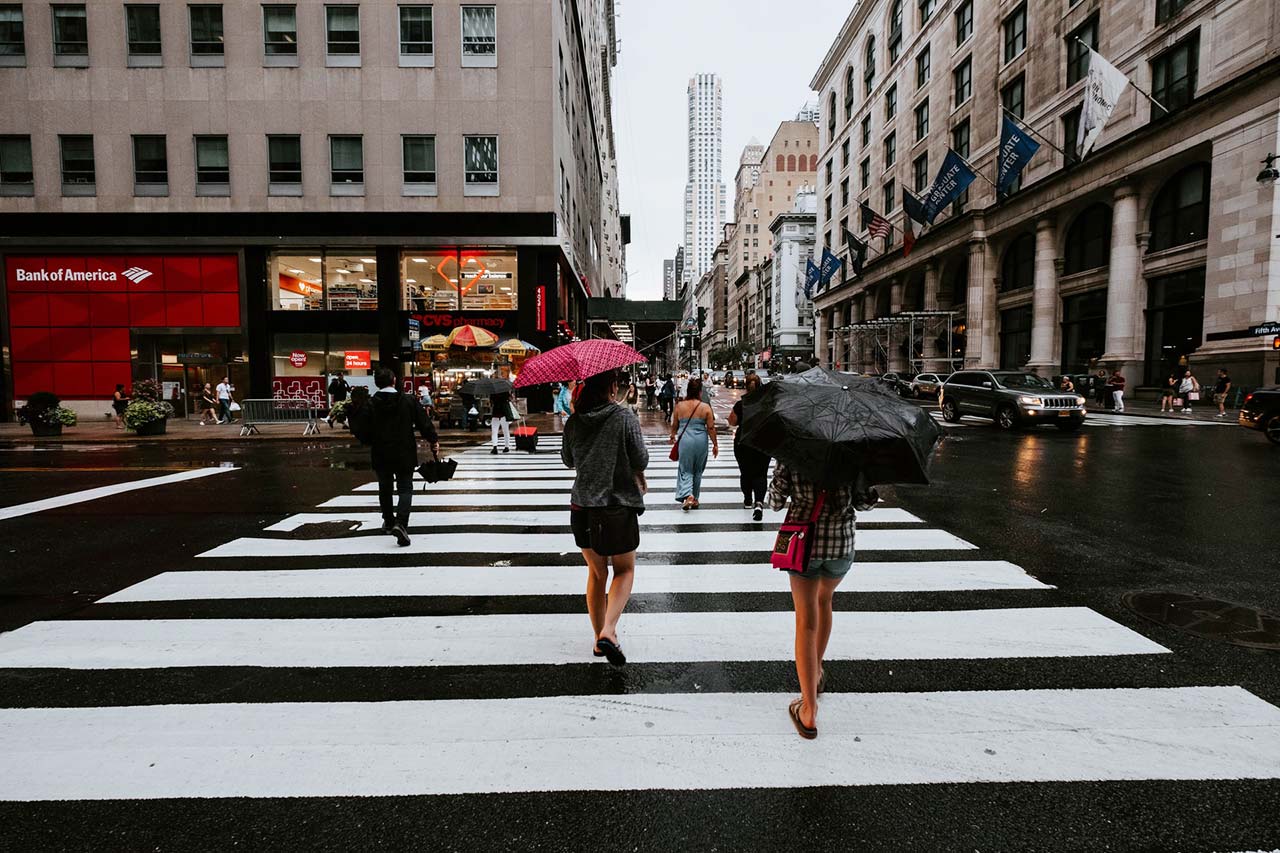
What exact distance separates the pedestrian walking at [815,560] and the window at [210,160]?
99.0 feet

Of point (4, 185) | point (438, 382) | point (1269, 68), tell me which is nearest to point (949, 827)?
point (438, 382)

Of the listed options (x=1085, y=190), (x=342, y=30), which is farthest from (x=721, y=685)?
(x=1085, y=190)

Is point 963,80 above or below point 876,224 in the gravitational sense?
above

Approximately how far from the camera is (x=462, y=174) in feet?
83.6

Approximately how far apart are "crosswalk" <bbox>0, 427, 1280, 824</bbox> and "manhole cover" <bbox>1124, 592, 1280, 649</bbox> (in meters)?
0.45

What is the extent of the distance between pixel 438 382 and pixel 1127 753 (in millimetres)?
26003

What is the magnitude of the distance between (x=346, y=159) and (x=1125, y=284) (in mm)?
33602

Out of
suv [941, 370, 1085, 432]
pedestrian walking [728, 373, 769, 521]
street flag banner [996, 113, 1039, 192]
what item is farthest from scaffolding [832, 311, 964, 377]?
A: pedestrian walking [728, 373, 769, 521]

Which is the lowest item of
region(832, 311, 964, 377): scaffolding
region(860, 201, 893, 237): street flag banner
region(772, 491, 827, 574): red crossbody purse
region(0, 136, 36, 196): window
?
region(772, 491, 827, 574): red crossbody purse

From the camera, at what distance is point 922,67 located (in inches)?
1774

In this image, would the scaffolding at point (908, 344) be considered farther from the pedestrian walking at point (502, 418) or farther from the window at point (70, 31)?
the window at point (70, 31)

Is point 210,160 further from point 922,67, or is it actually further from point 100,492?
point 922,67

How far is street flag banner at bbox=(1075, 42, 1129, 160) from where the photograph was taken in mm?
21656

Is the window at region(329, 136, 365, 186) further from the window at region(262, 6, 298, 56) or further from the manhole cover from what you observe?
the manhole cover
